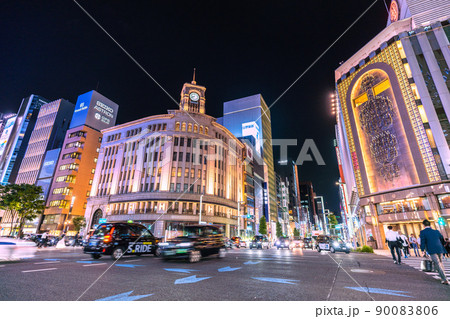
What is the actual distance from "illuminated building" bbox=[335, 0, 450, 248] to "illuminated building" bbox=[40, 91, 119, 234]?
72872 millimetres

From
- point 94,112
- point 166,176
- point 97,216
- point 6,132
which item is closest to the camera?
point 166,176

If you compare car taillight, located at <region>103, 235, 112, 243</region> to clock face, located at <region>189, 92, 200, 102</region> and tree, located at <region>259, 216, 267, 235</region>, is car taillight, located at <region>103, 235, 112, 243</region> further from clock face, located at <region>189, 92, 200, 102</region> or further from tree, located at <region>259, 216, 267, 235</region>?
tree, located at <region>259, 216, 267, 235</region>

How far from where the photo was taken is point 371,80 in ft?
133

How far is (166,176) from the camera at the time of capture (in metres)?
47.7

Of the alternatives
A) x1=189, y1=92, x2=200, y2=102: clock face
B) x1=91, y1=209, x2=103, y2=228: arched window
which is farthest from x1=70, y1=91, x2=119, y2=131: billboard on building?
x1=189, y1=92, x2=200, y2=102: clock face

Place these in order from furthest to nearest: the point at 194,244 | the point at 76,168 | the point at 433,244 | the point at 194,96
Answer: the point at 76,168
the point at 194,96
the point at 194,244
the point at 433,244

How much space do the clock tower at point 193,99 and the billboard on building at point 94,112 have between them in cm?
3538

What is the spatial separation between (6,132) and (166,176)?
114539 millimetres

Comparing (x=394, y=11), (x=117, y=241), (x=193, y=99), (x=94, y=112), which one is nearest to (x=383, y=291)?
(x=117, y=241)

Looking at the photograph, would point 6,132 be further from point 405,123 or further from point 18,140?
point 405,123

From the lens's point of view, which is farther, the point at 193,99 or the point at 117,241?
the point at 193,99

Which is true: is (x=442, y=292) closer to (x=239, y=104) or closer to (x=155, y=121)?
(x=155, y=121)

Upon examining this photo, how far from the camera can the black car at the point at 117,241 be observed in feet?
36.0

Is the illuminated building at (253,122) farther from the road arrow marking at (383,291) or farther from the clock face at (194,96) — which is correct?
the road arrow marking at (383,291)
